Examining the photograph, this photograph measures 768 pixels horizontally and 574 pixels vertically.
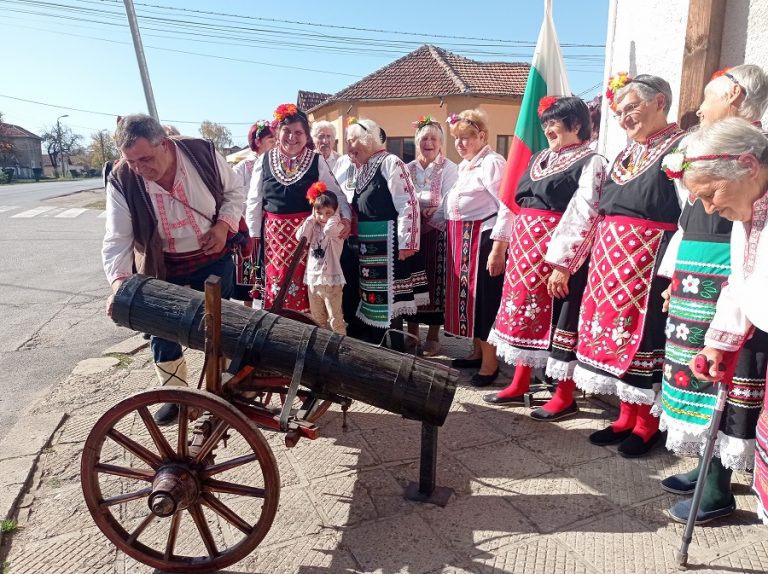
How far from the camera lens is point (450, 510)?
269cm

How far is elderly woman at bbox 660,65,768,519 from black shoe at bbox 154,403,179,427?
3026 millimetres

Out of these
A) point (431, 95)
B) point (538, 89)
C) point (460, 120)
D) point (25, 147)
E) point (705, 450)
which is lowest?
point (705, 450)

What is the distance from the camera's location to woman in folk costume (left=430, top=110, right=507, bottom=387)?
164 inches

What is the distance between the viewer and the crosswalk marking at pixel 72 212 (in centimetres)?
1897

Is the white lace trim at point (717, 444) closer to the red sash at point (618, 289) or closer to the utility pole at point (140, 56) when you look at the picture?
the red sash at point (618, 289)

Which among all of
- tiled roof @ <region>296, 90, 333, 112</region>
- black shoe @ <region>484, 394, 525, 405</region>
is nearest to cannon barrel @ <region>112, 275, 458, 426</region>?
black shoe @ <region>484, 394, 525, 405</region>

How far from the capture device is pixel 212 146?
11.7ft

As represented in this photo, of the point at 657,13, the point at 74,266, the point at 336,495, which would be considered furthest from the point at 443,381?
the point at 74,266

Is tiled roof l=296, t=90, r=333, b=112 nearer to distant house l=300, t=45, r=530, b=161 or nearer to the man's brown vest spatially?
distant house l=300, t=45, r=530, b=161

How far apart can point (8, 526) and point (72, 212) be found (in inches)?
797

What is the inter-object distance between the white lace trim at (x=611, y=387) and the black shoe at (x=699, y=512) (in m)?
0.58

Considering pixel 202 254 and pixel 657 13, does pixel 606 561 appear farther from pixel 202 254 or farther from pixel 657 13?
pixel 657 13

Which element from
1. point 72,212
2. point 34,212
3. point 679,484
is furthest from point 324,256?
point 34,212

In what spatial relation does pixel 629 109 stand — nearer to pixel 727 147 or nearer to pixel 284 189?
pixel 727 147
